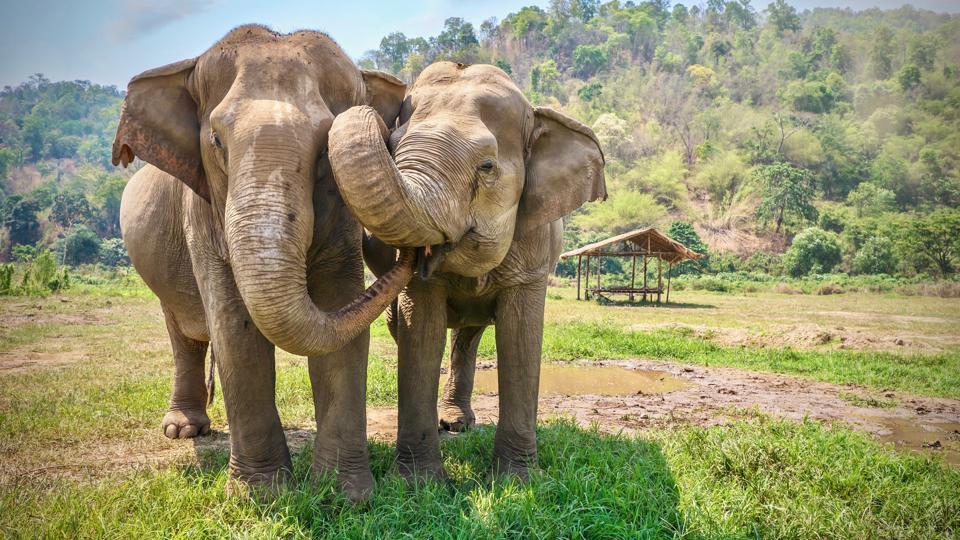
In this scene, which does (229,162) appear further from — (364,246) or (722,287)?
(722,287)

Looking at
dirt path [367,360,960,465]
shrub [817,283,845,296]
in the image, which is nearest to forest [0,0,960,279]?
shrub [817,283,845,296]

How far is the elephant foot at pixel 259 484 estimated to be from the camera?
4070 mm

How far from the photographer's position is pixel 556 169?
475cm

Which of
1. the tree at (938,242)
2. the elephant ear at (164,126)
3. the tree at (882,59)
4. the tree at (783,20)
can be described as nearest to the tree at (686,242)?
the tree at (938,242)

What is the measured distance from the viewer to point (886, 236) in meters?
50.1

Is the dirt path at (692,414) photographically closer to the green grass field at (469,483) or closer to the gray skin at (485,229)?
the green grass field at (469,483)

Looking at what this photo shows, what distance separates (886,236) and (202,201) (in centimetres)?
5545

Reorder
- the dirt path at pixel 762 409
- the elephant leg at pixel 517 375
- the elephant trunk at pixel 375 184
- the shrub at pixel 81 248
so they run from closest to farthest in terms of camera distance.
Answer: the elephant trunk at pixel 375 184, the elephant leg at pixel 517 375, the dirt path at pixel 762 409, the shrub at pixel 81 248

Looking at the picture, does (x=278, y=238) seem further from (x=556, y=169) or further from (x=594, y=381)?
(x=594, y=381)

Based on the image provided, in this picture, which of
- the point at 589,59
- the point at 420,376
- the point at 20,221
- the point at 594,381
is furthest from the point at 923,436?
the point at 589,59

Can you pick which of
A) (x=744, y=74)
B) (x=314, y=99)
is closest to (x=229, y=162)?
(x=314, y=99)

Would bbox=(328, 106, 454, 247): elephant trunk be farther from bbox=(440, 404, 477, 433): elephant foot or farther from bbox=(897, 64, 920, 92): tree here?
bbox=(897, 64, 920, 92): tree

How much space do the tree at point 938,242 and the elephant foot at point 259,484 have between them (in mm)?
47258

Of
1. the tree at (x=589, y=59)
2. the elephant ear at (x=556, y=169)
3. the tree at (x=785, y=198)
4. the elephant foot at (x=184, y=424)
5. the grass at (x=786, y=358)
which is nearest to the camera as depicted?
the elephant ear at (x=556, y=169)
